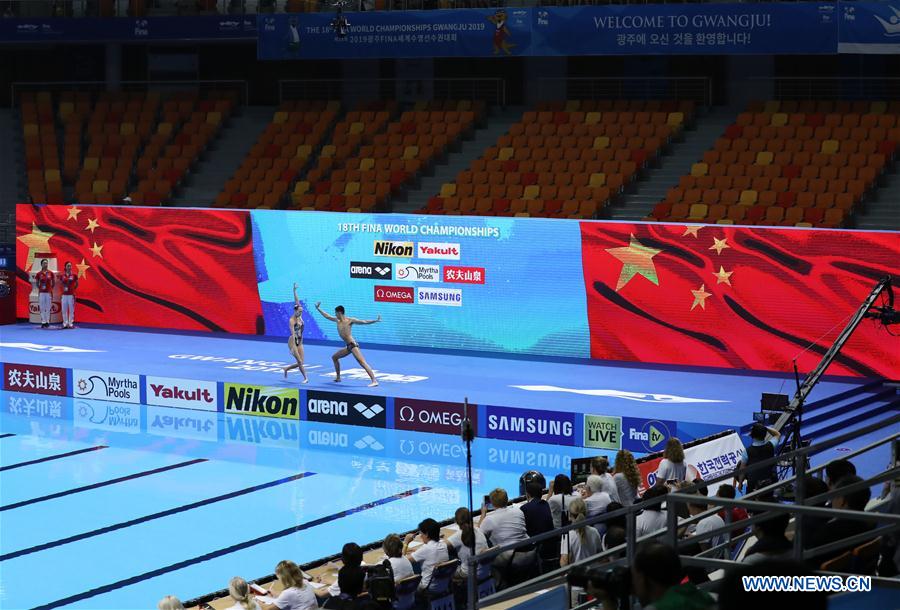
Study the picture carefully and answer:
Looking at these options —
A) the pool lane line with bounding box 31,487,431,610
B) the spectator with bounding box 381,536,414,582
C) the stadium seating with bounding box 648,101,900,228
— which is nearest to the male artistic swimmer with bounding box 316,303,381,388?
the pool lane line with bounding box 31,487,431,610

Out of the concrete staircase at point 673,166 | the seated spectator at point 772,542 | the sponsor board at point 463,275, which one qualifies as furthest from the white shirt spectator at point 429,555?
the concrete staircase at point 673,166

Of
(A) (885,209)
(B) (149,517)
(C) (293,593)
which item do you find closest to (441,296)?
(A) (885,209)

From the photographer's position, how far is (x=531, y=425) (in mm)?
17625

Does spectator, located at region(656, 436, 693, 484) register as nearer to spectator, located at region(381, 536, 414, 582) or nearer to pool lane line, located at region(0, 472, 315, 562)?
spectator, located at region(381, 536, 414, 582)

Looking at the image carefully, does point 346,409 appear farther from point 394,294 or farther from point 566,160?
point 566,160

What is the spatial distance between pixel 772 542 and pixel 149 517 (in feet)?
33.0

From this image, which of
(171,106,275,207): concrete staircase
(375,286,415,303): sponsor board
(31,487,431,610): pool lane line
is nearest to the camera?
(31,487,431,610): pool lane line

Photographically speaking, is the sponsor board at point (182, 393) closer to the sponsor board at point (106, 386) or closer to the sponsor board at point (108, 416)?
the sponsor board at point (106, 386)

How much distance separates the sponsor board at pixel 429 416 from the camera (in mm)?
18016

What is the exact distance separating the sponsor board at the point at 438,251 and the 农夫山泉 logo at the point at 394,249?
159 millimetres

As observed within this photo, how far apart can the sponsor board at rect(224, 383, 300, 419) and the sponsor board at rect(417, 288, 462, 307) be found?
4263 mm

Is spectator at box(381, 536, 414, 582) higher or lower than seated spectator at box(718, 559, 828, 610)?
lower

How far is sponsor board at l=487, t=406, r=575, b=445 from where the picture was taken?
56.9 ft

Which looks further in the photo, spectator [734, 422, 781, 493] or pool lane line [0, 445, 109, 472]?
pool lane line [0, 445, 109, 472]
